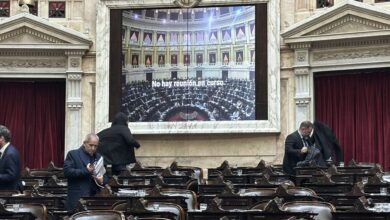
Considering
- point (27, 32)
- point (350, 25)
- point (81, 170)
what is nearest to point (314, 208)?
point (81, 170)

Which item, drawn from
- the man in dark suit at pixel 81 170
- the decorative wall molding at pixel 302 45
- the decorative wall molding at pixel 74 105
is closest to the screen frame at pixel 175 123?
the decorative wall molding at pixel 302 45

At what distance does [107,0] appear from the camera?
60.0 ft

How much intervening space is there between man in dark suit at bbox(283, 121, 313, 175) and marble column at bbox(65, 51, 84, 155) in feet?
24.8

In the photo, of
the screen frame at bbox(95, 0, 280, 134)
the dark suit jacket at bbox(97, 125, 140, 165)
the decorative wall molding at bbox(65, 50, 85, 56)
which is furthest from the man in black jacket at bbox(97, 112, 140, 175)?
the decorative wall molding at bbox(65, 50, 85, 56)

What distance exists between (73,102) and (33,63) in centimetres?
144

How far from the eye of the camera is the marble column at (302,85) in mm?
17547

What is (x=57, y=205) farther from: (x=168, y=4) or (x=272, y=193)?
(x=168, y=4)

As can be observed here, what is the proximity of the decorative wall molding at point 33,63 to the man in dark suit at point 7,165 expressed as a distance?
971cm

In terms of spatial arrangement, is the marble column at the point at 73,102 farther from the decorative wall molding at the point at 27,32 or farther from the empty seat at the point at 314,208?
the empty seat at the point at 314,208

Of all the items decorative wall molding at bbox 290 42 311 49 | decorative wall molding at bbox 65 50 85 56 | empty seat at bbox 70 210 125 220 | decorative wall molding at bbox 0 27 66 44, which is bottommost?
empty seat at bbox 70 210 125 220

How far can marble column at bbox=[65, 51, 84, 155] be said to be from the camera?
18.2 metres

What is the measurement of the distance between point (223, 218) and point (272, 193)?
2.53 m

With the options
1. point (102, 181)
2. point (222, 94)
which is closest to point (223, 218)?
point (102, 181)

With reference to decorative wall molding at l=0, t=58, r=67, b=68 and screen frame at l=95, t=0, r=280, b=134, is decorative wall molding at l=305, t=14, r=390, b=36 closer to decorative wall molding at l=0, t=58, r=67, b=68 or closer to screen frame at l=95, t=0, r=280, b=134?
screen frame at l=95, t=0, r=280, b=134
